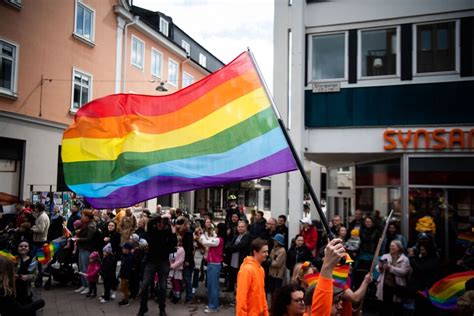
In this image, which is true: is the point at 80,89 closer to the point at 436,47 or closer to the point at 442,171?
the point at 436,47

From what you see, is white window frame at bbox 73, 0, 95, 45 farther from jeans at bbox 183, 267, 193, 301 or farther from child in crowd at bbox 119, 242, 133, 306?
jeans at bbox 183, 267, 193, 301

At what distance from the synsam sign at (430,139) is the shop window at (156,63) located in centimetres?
1970

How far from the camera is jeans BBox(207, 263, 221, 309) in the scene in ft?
28.9

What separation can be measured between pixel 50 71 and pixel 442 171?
16020 millimetres

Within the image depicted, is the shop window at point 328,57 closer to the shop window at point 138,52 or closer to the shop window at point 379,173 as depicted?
the shop window at point 379,173

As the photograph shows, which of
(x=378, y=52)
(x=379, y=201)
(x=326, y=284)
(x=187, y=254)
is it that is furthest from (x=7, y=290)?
(x=379, y=201)

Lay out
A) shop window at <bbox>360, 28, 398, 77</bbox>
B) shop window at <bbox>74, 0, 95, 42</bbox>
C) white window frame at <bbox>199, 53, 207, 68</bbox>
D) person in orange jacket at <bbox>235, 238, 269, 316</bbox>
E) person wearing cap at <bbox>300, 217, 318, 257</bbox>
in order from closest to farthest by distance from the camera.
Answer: person in orange jacket at <bbox>235, 238, 269, 316</bbox> < person wearing cap at <bbox>300, 217, 318, 257</bbox> < shop window at <bbox>360, 28, 398, 77</bbox> < shop window at <bbox>74, 0, 95, 42</bbox> < white window frame at <bbox>199, 53, 207, 68</bbox>

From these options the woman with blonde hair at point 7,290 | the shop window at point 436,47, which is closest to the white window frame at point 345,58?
the shop window at point 436,47

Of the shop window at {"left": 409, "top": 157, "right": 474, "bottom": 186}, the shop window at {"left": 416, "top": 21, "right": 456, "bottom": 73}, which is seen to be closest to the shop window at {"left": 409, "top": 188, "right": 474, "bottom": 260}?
the shop window at {"left": 409, "top": 157, "right": 474, "bottom": 186}

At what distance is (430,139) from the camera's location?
10672 millimetres

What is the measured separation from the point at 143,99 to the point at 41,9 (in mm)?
14969

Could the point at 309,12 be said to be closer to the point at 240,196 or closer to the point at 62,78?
the point at 62,78

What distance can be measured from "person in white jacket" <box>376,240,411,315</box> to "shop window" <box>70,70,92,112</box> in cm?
1639

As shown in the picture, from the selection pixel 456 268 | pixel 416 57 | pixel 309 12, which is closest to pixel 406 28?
pixel 416 57
